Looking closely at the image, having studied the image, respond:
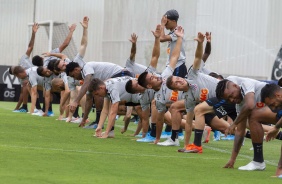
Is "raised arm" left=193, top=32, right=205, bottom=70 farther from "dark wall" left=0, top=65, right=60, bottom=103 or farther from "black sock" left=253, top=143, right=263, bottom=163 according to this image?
"dark wall" left=0, top=65, right=60, bottom=103

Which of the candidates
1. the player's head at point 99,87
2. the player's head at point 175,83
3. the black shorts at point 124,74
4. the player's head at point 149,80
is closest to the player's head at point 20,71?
the black shorts at point 124,74

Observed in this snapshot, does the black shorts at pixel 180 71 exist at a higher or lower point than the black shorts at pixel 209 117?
higher

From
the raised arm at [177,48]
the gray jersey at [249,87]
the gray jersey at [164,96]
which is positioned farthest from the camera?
the gray jersey at [164,96]

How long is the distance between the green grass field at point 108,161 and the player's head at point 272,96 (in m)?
0.85

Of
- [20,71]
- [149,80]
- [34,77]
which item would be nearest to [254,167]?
[149,80]

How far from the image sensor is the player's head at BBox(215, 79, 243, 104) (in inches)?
474

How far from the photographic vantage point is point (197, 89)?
15352 millimetres

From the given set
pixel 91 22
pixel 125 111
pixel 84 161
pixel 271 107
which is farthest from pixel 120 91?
pixel 91 22

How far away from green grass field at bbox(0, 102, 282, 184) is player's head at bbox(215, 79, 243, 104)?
0.89m

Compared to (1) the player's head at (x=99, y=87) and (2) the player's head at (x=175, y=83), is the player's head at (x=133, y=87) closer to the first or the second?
(1) the player's head at (x=99, y=87)

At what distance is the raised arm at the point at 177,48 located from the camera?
16.4 meters

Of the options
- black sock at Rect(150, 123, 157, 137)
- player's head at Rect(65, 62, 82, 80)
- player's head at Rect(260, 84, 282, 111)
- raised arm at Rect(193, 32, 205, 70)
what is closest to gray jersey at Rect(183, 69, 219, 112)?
raised arm at Rect(193, 32, 205, 70)

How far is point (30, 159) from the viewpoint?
12266mm

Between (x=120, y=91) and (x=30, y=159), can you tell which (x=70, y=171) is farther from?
(x=120, y=91)
